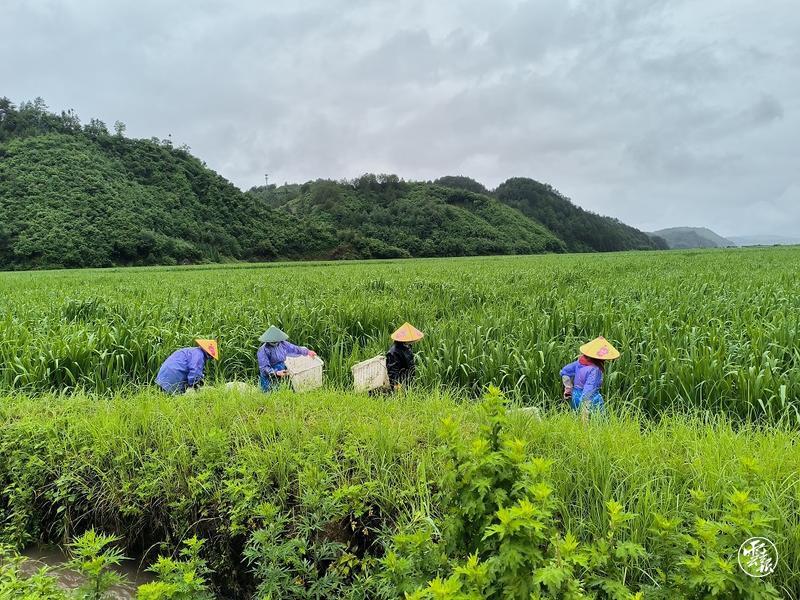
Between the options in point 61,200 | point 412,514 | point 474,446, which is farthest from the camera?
point 61,200

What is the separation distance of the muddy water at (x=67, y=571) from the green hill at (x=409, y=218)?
194ft

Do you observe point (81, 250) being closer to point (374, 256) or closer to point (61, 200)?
point (61, 200)

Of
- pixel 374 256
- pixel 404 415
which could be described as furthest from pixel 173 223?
pixel 404 415

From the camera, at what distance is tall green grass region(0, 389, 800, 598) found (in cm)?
221

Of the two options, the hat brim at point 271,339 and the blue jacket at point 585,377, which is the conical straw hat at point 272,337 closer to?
the hat brim at point 271,339

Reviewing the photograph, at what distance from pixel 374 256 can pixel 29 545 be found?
204ft

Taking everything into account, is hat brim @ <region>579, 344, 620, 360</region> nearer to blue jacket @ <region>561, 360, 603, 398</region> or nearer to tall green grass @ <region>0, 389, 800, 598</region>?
blue jacket @ <region>561, 360, 603, 398</region>

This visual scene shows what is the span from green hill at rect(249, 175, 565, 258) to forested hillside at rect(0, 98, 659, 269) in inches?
11.1

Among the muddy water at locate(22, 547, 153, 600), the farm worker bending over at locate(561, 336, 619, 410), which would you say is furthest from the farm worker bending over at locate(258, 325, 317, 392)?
the farm worker bending over at locate(561, 336, 619, 410)

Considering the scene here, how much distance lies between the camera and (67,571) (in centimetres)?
258

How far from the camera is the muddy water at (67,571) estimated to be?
2.42 metres

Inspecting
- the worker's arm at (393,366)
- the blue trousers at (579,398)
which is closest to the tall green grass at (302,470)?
the blue trousers at (579,398)

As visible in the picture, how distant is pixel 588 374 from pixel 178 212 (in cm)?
5972

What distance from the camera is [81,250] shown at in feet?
127
